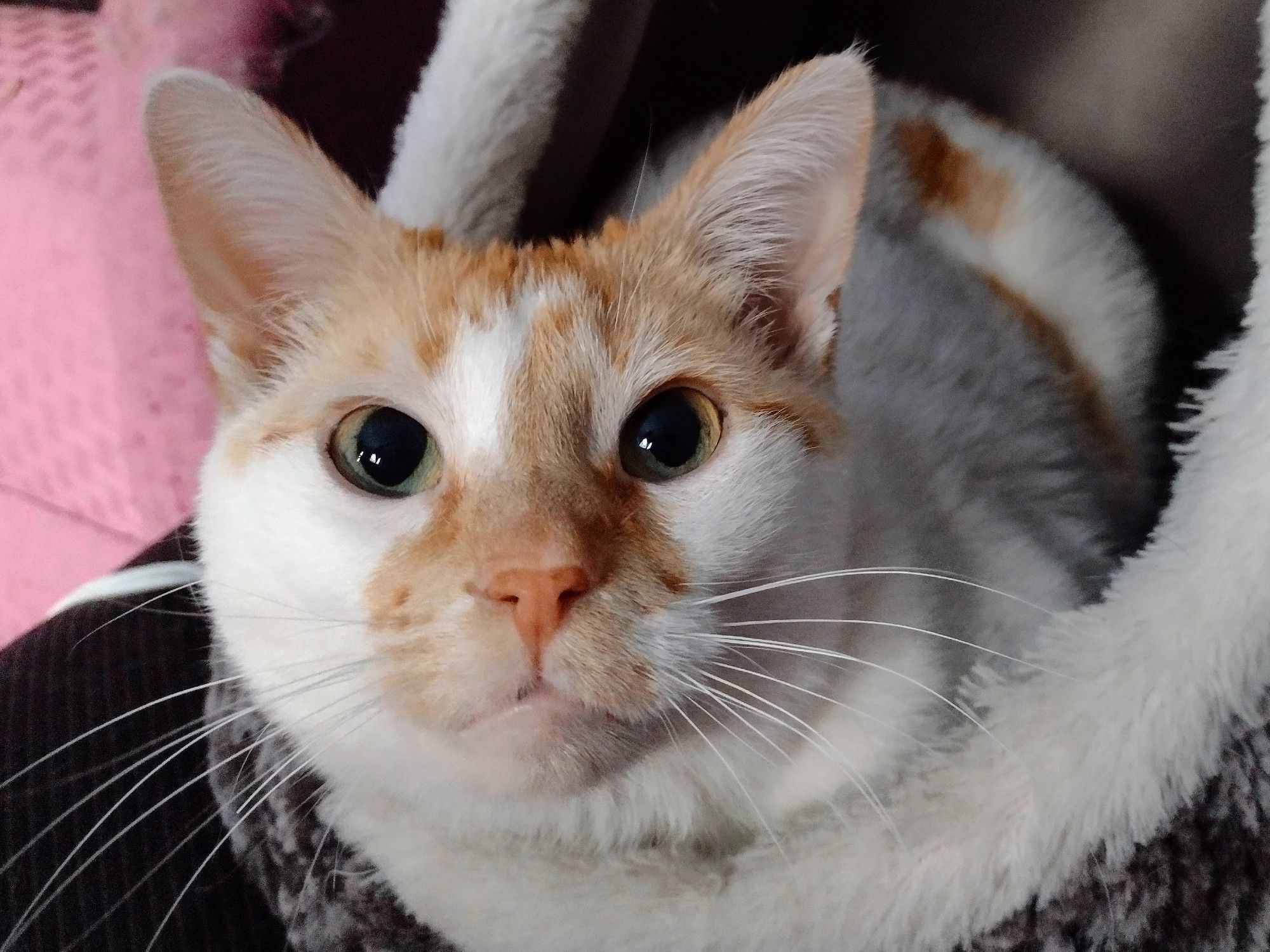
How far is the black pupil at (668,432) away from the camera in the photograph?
2.09ft

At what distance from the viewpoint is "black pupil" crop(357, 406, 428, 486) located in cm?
62

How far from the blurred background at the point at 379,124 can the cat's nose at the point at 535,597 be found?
2.39 ft

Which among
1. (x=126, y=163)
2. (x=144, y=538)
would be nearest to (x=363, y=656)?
(x=126, y=163)

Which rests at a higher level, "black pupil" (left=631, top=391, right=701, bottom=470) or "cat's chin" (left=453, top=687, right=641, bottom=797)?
"black pupil" (left=631, top=391, right=701, bottom=470)

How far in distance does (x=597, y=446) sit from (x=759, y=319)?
223 mm

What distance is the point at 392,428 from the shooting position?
2.03ft

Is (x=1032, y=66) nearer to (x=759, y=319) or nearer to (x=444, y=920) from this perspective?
(x=759, y=319)

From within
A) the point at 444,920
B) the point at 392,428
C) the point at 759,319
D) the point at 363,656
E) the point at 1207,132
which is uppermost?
the point at 1207,132

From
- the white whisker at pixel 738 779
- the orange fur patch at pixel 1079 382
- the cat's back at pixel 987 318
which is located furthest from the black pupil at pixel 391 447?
the orange fur patch at pixel 1079 382

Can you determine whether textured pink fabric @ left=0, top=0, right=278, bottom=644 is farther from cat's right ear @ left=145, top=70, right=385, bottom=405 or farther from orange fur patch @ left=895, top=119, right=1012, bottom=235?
orange fur patch @ left=895, top=119, right=1012, bottom=235

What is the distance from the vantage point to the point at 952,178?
129 centimetres

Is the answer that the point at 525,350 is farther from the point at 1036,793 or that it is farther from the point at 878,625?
the point at 1036,793

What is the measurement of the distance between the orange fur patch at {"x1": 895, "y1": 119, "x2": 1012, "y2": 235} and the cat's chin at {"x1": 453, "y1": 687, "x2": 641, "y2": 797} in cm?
102

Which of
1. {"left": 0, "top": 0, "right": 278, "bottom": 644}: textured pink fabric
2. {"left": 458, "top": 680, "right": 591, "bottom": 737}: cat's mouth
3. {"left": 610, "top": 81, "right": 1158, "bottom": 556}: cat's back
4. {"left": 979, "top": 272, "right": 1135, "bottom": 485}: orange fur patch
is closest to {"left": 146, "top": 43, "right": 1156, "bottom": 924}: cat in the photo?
{"left": 458, "top": 680, "right": 591, "bottom": 737}: cat's mouth
